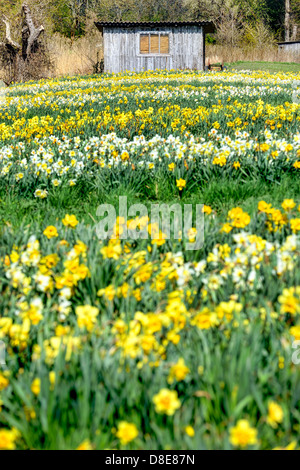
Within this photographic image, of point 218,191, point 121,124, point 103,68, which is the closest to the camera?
point 218,191

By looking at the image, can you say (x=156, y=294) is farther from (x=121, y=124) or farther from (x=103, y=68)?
(x=103, y=68)

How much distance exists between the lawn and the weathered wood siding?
2400cm

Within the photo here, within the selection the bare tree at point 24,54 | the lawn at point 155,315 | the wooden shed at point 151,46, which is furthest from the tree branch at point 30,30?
the lawn at point 155,315

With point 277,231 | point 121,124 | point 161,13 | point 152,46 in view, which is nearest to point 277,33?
point 161,13

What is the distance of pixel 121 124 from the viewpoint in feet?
20.2

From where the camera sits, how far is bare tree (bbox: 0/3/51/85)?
24.5 m

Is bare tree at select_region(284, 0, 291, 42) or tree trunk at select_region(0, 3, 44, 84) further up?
bare tree at select_region(284, 0, 291, 42)

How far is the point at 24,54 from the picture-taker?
81.7 feet

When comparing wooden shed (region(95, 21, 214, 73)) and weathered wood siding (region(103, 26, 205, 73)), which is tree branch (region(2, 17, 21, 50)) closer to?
wooden shed (region(95, 21, 214, 73))

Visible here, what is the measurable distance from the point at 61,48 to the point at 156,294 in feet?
101

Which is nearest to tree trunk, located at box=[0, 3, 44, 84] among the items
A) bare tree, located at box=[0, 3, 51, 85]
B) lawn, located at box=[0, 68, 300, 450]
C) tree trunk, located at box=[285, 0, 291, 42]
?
bare tree, located at box=[0, 3, 51, 85]

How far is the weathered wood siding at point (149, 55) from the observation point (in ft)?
84.9

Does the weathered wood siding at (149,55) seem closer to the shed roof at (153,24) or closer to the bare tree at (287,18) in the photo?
the shed roof at (153,24)

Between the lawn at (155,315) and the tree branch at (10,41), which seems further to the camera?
the tree branch at (10,41)
